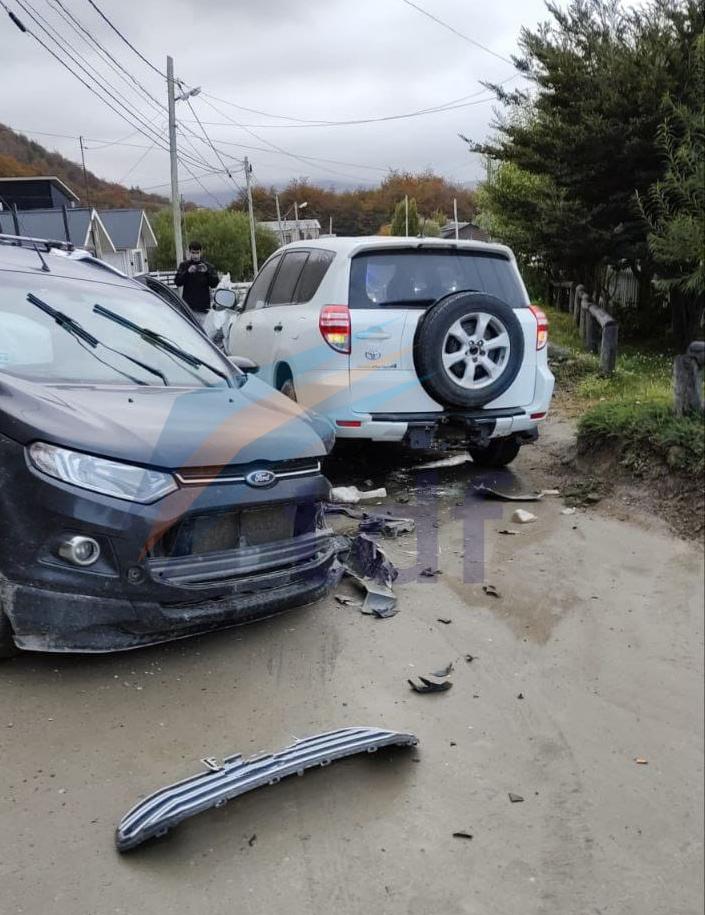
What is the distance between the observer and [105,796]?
2.70m

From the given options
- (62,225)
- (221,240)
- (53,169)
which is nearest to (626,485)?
(62,225)

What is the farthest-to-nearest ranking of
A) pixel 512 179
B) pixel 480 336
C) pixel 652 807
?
Answer: pixel 512 179 → pixel 480 336 → pixel 652 807

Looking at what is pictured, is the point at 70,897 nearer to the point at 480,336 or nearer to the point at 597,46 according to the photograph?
the point at 480,336

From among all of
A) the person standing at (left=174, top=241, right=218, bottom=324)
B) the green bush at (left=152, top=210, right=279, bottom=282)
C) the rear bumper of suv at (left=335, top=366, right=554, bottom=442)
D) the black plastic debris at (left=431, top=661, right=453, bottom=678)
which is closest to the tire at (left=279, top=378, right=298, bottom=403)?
the rear bumper of suv at (left=335, top=366, right=554, bottom=442)

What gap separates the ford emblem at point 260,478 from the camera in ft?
11.6

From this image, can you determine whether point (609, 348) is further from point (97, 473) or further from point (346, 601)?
point (97, 473)

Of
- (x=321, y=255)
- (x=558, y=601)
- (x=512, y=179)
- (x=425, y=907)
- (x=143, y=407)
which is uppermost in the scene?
(x=512, y=179)

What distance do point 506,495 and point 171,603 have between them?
3.21m

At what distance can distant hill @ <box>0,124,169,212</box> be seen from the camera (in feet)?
164

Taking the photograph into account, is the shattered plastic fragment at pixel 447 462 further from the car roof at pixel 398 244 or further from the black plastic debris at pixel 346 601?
the black plastic debris at pixel 346 601

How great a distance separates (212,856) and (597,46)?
39.6 feet

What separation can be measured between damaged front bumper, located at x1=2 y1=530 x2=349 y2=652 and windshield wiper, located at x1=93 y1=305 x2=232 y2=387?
1329 millimetres

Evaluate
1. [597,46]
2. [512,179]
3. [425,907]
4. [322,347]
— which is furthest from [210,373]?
[512,179]

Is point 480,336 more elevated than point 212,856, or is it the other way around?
point 480,336
